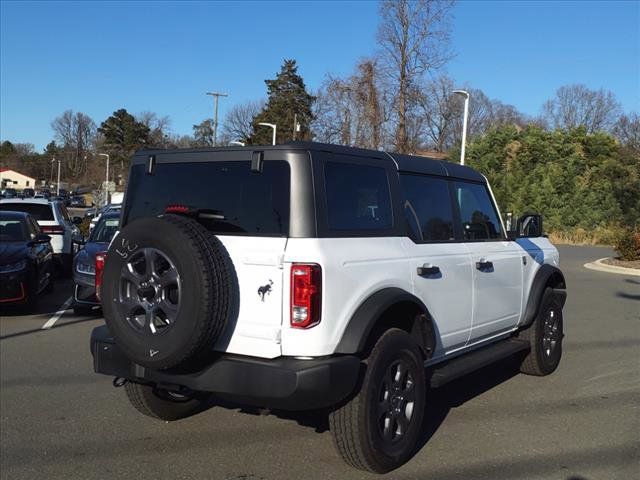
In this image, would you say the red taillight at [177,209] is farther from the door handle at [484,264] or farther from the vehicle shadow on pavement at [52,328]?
the vehicle shadow on pavement at [52,328]

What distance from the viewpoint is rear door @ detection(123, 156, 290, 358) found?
3.59 metres

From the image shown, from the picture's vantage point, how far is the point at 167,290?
12.1 feet

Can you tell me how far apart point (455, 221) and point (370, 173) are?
1.12m

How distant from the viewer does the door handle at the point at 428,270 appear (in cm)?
429

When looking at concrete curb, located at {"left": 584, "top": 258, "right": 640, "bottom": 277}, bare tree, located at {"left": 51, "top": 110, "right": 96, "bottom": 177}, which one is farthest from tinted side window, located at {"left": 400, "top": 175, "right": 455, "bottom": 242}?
bare tree, located at {"left": 51, "top": 110, "right": 96, "bottom": 177}

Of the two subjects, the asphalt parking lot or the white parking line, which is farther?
the white parking line

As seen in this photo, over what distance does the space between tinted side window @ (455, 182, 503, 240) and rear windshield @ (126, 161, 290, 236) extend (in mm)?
1956

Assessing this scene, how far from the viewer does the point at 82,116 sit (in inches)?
4621

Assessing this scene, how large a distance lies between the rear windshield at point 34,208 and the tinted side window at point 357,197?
11155mm

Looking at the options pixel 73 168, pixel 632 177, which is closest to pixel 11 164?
pixel 73 168

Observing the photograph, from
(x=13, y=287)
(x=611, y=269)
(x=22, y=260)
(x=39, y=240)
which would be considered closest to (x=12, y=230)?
(x=39, y=240)

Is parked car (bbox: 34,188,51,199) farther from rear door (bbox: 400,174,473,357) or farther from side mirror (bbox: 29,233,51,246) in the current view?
rear door (bbox: 400,174,473,357)

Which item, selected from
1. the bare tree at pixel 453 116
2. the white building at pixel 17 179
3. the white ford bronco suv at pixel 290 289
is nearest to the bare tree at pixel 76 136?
the white building at pixel 17 179

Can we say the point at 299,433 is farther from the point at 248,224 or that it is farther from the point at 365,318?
the point at 248,224
